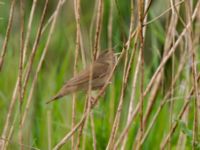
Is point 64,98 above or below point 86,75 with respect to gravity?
below

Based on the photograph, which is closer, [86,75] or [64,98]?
[86,75]

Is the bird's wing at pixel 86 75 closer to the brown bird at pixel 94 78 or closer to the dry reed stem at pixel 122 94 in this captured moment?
the brown bird at pixel 94 78

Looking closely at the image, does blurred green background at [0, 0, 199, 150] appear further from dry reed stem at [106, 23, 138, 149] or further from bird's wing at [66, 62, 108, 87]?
dry reed stem at [106, 23, 138, 149]

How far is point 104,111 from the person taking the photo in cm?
466

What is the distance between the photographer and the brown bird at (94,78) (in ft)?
14.0

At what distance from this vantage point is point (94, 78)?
174 inches

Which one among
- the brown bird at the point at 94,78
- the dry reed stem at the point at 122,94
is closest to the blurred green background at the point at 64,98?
the brown bird at the point at 94,78

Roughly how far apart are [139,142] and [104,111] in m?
1.28

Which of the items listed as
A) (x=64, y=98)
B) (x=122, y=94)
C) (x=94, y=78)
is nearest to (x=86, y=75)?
(x=94, y=78)

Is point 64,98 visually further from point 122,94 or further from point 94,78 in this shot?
point 122,94

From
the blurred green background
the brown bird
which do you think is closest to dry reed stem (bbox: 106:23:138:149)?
the blurred green background

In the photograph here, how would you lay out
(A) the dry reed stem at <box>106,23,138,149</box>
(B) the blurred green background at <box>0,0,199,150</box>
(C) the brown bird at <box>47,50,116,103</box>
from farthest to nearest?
(B) the blurred green background at <box>0,0,199,150</box>, (C) the brown bird at <box>47,50,116,103</box>, (A) the dry reed stem at <box>106,23,138,149</box>

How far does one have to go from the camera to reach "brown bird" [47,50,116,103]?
4.26 meters

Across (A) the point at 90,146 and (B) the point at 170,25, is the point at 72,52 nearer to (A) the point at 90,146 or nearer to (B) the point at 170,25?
(A) the point at 90,146
